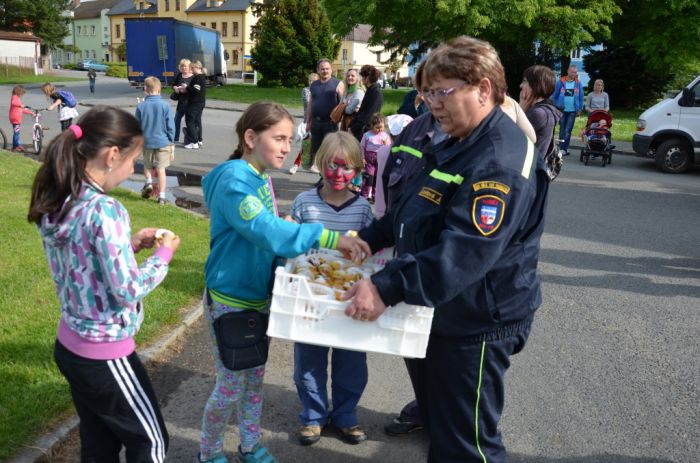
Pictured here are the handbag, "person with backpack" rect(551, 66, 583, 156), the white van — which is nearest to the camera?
the handbag

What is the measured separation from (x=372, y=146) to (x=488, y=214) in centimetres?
512

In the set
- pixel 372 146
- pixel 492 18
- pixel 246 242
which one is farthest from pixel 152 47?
pixel 246 242

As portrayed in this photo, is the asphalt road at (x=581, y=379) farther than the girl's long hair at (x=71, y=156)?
Yes

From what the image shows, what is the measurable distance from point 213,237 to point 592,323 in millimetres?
3965

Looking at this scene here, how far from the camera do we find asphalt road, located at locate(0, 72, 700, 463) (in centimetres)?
379

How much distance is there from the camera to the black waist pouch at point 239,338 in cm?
313

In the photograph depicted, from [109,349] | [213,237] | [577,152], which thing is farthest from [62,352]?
[577,152]

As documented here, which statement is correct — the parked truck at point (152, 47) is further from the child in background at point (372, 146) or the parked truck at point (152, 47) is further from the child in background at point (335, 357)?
the child in background at point (335, 357)

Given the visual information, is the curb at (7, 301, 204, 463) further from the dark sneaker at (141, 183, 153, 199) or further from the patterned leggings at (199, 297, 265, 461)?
the dark sneaker at (141, 183, 153, 199)

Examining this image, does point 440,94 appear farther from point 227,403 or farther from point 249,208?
point 227,403

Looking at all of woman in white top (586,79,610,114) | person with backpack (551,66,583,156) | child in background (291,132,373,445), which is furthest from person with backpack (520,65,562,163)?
person with backpack (551,66,583,156)

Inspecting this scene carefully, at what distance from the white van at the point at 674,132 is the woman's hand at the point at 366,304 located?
14.7 metres

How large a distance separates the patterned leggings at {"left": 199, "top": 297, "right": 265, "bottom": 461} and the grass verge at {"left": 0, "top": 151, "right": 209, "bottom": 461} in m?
1.01

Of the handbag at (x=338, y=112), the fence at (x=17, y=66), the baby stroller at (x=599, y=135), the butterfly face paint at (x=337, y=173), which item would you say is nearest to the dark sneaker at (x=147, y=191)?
the handbag at (x=338, y=112)
